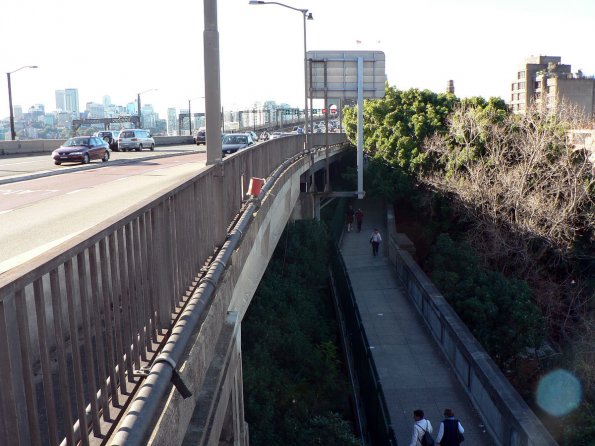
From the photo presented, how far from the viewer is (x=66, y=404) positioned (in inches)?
131

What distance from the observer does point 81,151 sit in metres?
30.4

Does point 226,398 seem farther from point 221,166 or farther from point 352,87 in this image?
point 352,87

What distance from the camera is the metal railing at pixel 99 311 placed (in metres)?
2.90

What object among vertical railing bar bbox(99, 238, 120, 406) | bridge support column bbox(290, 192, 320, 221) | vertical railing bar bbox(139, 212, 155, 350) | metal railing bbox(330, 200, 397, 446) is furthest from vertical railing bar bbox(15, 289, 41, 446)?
bridge support column bbox(290, 192, 320, 221)

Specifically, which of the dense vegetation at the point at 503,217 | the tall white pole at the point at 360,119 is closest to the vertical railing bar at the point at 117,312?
the dense vegetation at the point at 503,217

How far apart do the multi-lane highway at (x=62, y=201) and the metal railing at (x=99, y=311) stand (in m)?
0.95

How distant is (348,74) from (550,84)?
91099 mm

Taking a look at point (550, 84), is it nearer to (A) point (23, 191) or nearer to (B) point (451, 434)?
(A) point (23, 191)

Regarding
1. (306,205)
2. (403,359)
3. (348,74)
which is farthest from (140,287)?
(348,74)

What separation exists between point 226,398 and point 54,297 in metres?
3.77

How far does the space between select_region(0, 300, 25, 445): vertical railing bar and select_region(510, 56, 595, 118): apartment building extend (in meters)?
98.8

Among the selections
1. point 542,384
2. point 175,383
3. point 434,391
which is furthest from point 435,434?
point 175,383

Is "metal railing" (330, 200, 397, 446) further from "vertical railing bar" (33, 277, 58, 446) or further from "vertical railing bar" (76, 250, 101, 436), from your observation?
"vertical railing bar" (33, 277, 58, 446)

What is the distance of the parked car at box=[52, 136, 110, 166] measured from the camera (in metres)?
30.1
